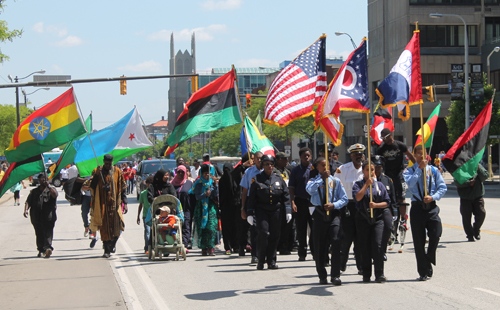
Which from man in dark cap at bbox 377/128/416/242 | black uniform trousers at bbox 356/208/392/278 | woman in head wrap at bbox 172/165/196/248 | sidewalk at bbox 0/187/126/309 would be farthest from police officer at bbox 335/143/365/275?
woman in head wrap at bbox 172/165/196/248

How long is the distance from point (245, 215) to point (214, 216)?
2.05m

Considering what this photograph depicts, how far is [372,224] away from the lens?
27.9ft

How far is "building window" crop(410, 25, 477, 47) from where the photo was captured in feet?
184

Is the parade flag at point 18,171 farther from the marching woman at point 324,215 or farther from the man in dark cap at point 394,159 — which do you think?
the man in dark cap at point 394,159

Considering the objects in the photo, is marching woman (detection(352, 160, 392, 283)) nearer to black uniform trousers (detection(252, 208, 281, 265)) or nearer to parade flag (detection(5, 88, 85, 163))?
black uniform trousers (detection(252, 208, 281, 265))

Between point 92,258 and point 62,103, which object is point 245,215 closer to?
point 92,258

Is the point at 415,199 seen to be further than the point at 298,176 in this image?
No

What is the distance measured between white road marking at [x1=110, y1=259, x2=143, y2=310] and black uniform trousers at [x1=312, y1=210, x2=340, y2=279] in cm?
242

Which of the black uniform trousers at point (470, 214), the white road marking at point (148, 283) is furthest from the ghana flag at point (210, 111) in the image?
the black uniform trousers at point (470, 214)

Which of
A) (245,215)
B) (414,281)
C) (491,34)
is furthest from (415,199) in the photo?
(491,34)

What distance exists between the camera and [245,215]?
10383 millimetres

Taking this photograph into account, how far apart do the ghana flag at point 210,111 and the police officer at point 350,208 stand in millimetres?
3467

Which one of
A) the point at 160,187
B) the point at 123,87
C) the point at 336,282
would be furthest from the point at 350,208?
the point at 123,87

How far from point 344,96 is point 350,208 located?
5.29 feet
